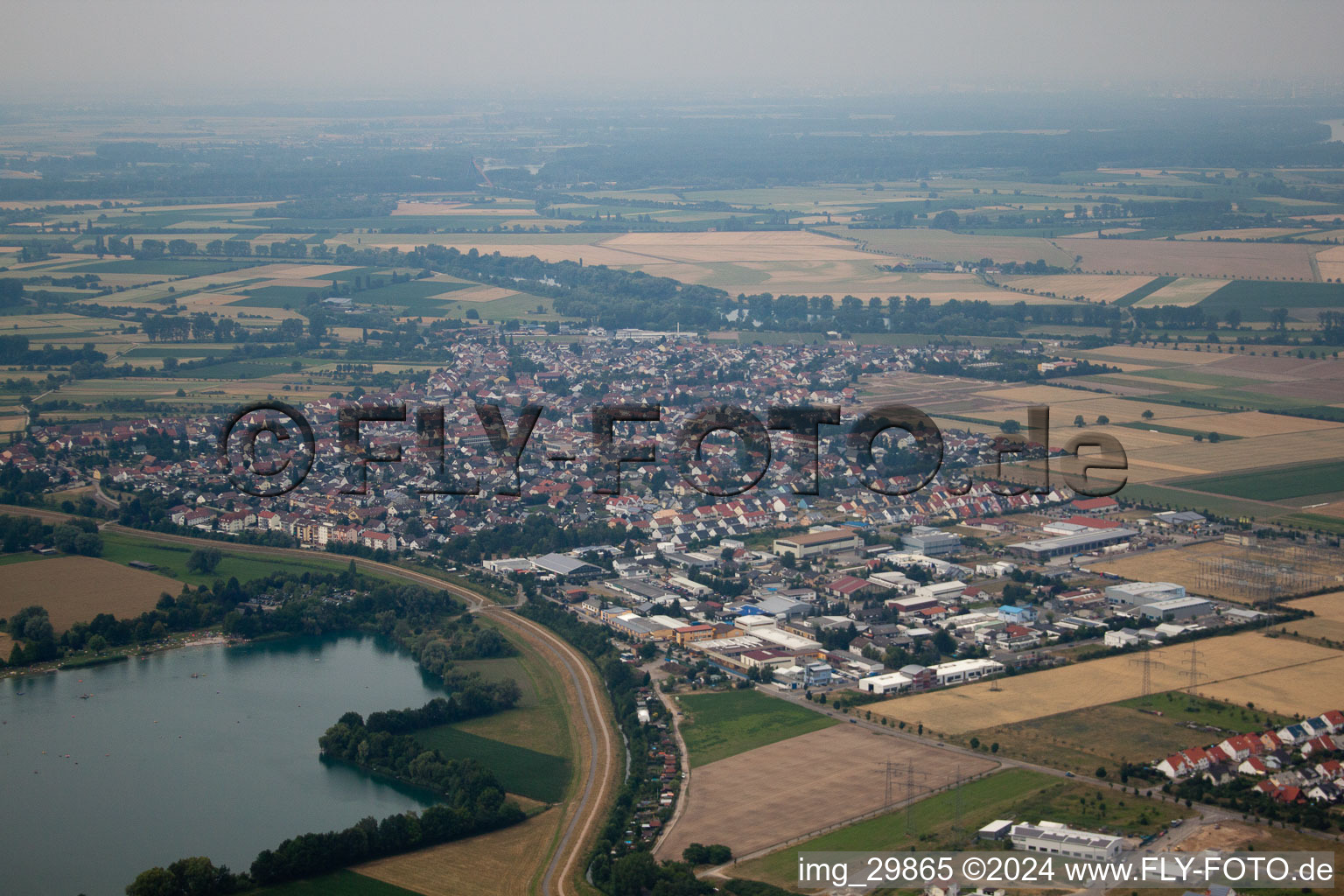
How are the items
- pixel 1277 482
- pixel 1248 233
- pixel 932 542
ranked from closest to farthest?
pixel 932 542, pixel 1277 482, pixel 1248 233

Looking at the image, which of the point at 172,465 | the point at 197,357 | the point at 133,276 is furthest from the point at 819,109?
the point at 172,465

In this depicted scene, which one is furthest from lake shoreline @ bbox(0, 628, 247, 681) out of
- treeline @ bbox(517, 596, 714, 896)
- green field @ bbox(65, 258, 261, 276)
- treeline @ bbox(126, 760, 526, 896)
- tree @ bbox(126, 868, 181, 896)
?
green field @ bbox(65, 258, 261, 276)

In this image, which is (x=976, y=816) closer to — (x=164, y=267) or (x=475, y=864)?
(x=475, y=864)

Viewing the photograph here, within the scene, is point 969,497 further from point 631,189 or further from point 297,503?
point 631,189

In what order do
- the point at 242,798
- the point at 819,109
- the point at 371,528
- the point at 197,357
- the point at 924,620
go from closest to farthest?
1. the point at 242,798
2. the point at 924,620
3. the point at 371,528
4. the point at 197,357
5. the point at 819,109

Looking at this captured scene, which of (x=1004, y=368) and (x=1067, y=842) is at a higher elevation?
(x=1004, y=368)

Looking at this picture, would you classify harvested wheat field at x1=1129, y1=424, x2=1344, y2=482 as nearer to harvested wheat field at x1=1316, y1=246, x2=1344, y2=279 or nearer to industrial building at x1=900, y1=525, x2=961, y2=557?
industrial building at x1=900, y1=525, x2=961, y2=557

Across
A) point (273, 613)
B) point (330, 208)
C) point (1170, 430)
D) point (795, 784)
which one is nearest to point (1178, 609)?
point (795, 784)
